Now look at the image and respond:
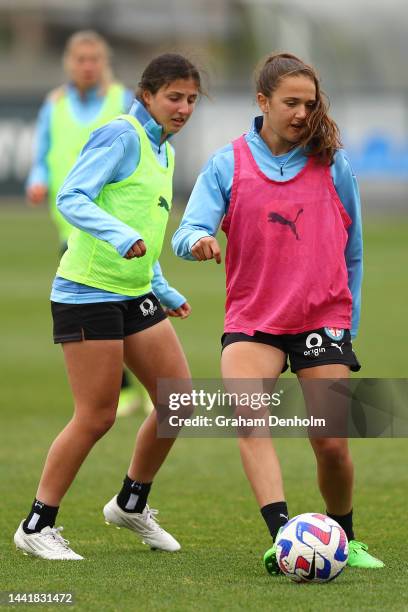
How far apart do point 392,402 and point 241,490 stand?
4.92 ft

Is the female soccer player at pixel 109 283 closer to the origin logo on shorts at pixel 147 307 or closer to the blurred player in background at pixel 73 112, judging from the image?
the origin logo on shorts at pixel 147 307

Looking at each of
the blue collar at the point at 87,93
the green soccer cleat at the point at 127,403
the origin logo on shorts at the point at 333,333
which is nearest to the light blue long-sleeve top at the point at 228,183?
the origin logo on shorts at the point at 333,333

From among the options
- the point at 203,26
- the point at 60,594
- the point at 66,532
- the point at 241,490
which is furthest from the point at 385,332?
the point at 203,26

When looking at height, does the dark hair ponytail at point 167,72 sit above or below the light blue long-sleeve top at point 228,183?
above

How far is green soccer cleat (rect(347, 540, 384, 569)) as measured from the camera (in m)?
6.16

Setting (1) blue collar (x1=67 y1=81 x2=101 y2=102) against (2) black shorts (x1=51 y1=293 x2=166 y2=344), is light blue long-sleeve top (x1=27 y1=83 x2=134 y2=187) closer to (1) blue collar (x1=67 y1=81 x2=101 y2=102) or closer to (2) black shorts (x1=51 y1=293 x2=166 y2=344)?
(1) blue collar (x1=67 y1=81 x2=101 y2=102)

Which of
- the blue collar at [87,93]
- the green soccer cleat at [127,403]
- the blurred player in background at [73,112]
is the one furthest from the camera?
the green soccer cleat at [127,403]

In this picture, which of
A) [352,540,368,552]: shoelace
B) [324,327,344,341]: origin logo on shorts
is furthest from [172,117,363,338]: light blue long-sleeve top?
[352,540,368,552]: shoelace

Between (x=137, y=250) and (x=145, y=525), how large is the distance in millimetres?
1481

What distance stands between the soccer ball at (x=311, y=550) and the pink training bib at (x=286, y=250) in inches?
33.6

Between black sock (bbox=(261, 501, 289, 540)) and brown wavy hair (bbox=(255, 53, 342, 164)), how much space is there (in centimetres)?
148

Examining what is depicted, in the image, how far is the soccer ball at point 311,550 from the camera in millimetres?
5668

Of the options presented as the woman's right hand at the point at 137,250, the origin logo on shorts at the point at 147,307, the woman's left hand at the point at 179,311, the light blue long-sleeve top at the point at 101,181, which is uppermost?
the light blue long-sleeve top at the point at 101,181

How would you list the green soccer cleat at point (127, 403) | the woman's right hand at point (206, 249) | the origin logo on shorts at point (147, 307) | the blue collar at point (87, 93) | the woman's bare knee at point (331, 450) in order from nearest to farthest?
the woman's right hand at point (206, 249) → the woman's bare knee at point (331, 450) → the origin logo on shorts at point (147, 307) → the blue collar at point (87, 93) → the green soccer cleat at point (127, 403)
